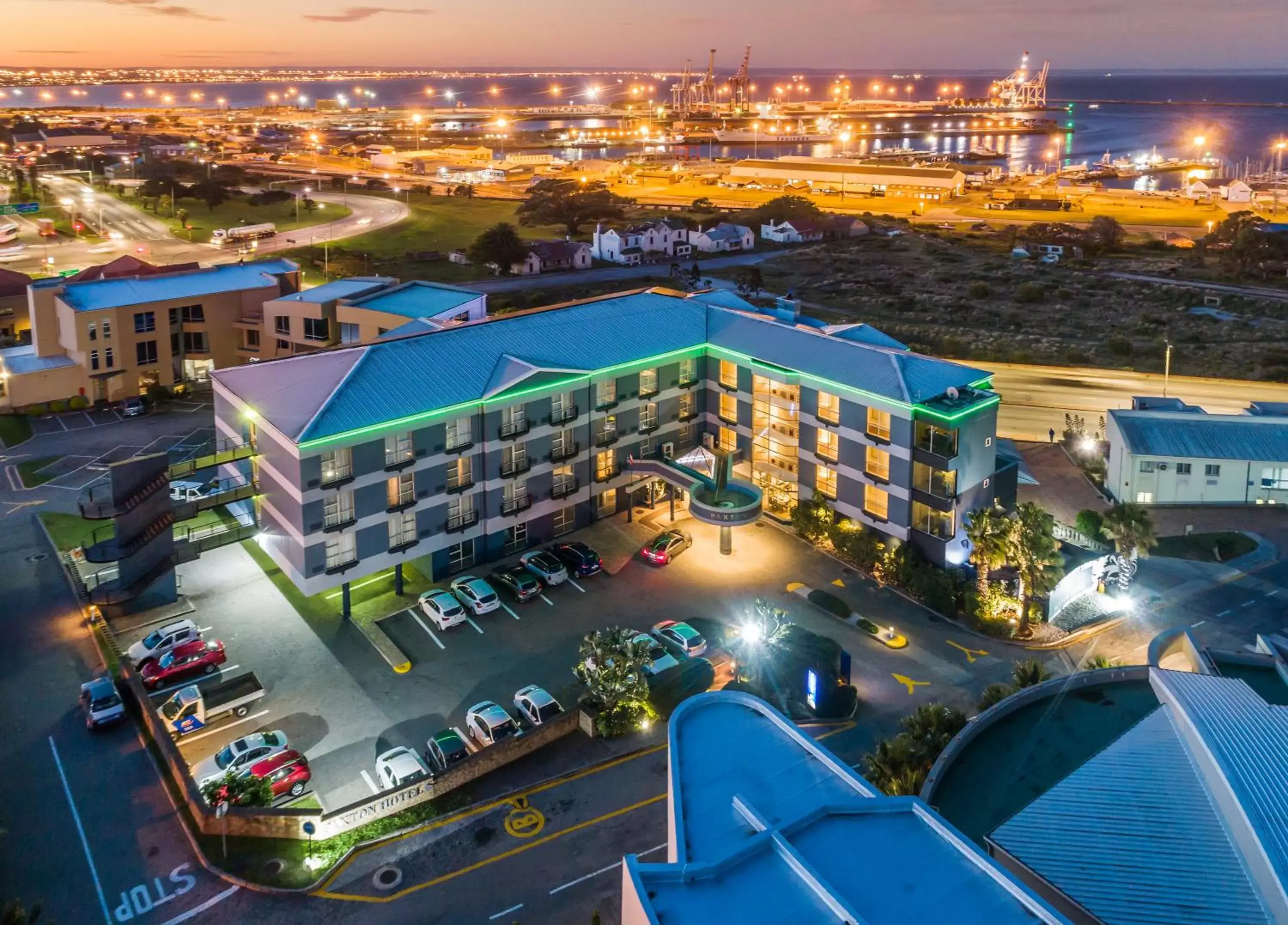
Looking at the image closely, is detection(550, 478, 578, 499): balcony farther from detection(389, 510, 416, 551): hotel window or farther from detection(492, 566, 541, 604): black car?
detection(389, 510, 416, 551): hotel window

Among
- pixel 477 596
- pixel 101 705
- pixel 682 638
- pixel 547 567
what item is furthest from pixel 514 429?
pixel 101 705

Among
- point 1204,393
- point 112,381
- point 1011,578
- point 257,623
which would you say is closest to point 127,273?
point 112,381

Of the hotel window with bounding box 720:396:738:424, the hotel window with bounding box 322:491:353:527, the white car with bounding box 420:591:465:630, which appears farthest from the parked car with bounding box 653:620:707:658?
the hotel window with bounding box 720:396:738:424

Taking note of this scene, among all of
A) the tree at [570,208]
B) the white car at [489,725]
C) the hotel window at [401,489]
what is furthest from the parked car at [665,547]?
the tree at [570,208]

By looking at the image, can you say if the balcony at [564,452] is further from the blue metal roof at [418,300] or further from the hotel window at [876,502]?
the blue metal roof at [418,300]

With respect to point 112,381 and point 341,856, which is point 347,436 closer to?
point 341,856

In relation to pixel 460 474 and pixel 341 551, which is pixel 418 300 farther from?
pixel 341 551

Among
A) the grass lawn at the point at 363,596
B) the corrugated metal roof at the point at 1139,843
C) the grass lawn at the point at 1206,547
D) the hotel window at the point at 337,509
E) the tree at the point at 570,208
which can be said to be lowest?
the grass lawn at the point at 363,596
